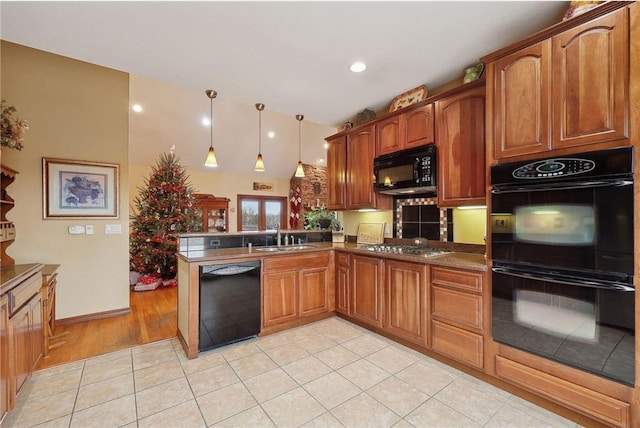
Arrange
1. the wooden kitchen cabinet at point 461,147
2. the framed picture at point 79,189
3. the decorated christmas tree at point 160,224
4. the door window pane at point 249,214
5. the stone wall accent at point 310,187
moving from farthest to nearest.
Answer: the stone wall accent at point 310,187 < the door window pane at point 249,214 < the decorated christmas tree at point 160,224 < the framed picture at point 79,189 < the wooden kitchen cabinet at point 461,147

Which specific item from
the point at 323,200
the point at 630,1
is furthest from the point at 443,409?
the point at 323,200

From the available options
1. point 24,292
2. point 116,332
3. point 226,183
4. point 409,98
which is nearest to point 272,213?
point 226,183

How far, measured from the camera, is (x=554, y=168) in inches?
68.2

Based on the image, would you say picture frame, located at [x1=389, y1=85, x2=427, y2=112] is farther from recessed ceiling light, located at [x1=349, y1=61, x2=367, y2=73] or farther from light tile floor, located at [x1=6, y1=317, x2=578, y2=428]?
light tile floor, located at [x1=6, y1=317, x2=578, y2=428]

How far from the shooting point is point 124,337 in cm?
289

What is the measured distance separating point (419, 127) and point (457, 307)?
1.74 meters

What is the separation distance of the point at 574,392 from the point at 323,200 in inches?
313

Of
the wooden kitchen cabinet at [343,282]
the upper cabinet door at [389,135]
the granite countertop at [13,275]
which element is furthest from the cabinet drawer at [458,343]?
the granite countertop at [13,275]

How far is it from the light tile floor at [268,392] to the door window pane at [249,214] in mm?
6157

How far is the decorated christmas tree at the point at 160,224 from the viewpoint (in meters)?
5.08

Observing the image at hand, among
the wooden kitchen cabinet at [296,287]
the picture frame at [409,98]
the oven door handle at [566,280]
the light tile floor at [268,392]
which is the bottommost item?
the light tile floor at [268,392]

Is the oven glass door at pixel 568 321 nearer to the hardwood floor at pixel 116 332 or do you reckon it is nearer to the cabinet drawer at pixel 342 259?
the cabinet drawer at pixel 342 259

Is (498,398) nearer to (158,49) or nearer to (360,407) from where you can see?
(360,407)

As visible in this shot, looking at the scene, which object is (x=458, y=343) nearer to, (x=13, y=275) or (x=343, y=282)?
(x=343, y=282)
